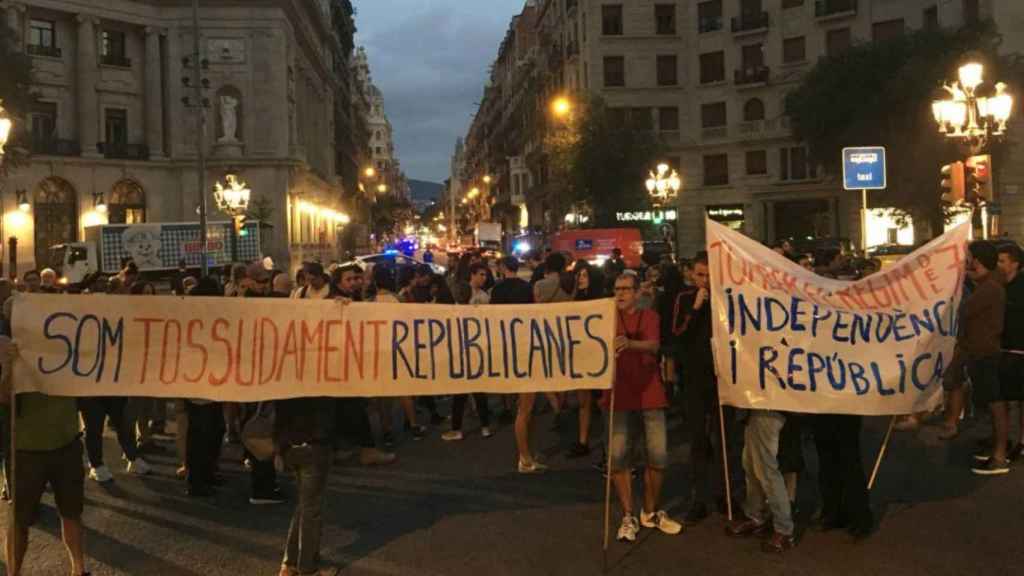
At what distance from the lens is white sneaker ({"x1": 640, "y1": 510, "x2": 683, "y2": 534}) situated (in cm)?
618

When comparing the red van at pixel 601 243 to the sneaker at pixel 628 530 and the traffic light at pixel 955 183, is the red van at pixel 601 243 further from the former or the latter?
the sneaker at pixel 628 530

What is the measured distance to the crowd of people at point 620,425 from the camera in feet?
17.7

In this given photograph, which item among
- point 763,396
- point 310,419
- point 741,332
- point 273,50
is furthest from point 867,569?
point 273,50

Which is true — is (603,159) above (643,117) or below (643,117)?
below

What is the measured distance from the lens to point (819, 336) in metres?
5.94

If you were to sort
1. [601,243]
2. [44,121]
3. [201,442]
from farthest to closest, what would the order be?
1. [44,121]
2. [601,243]
3. [201,442]

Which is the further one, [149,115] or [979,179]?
[149,115]

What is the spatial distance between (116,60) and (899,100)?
4058cm

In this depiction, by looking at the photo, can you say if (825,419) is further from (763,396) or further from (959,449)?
(959,449)

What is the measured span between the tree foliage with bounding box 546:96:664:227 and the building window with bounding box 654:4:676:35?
6.86 meters

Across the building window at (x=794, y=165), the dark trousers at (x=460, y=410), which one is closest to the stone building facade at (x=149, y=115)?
the building window at (x=794, y=165)

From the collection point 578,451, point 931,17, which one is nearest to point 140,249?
point 578,451

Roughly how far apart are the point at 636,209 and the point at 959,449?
39384mm

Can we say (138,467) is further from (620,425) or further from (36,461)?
(620,425)
